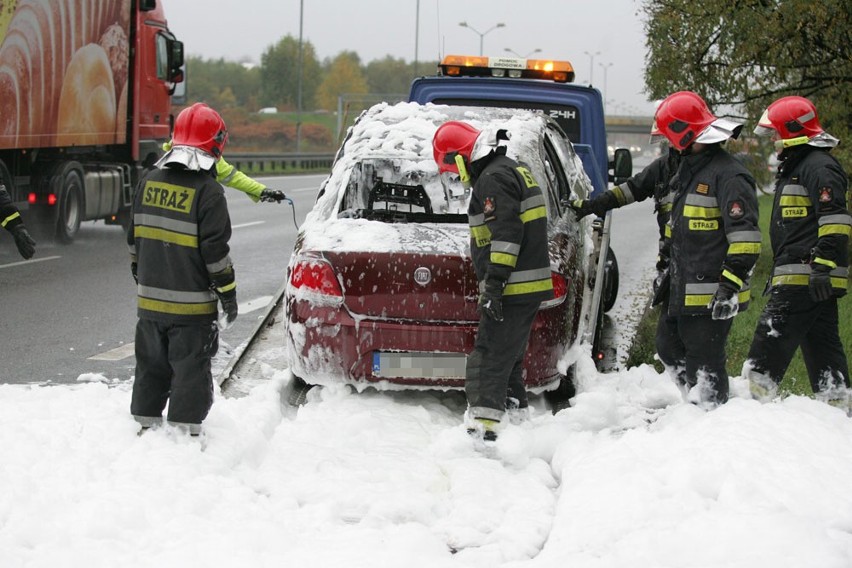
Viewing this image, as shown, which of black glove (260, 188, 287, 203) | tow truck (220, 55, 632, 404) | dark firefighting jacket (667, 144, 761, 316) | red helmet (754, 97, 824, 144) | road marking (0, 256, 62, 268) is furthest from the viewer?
road marking (0, 256, 62, 268)

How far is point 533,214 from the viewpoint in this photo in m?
5.22

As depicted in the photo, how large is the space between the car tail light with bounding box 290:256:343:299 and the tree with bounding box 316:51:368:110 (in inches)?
3654

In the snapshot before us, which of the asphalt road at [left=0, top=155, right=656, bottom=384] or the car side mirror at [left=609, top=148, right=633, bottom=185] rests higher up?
the car side mirror at [left=609, top=148, right=633, bottom=185]

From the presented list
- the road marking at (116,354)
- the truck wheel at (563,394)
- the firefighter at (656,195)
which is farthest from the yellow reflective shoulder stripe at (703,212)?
the road marking at (116,354)

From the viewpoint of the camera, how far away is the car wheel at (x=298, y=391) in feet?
19.8

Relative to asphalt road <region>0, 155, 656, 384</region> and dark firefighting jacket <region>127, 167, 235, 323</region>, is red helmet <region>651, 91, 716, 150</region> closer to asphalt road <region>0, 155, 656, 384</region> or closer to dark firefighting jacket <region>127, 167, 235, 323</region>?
dark firefighting jacket <region>127, 167, 235, 323</region>

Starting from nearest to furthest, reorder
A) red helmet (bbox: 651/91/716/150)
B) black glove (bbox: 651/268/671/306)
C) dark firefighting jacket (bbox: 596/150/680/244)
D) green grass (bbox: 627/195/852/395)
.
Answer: red helmet (bbox: 651/91/716/150) < black glove (bbox: 651/268/671/306) < dark firefighting jacket (bbox: 596/150/680/244) < green grass (bbox: 627/195/852/395)

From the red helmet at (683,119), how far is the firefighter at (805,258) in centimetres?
35

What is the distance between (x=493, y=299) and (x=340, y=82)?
314 feet

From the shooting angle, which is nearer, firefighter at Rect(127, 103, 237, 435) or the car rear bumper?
firefighter at Rect(127, 103, 237, 435)

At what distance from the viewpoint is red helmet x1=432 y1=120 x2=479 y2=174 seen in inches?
207

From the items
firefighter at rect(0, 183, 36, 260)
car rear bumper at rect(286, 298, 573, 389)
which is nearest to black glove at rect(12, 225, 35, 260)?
firefighter at rect(0, 183, 36, 260)

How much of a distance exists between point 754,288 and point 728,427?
6.60m

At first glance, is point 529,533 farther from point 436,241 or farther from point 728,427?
point 436,241
